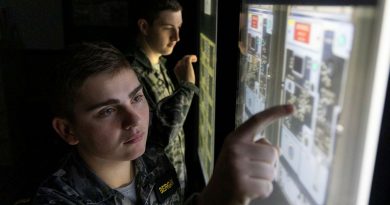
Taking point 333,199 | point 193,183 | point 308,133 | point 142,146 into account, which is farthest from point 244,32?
point 193,183

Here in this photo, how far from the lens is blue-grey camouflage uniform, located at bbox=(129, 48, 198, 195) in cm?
147

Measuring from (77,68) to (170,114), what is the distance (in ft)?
2.00

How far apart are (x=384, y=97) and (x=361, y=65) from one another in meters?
0.04

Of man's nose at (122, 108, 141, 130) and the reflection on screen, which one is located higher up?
the reflection on screen

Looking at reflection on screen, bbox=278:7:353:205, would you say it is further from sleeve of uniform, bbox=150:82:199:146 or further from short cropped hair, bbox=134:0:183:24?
short cropped hair, bbox=134:0:183:24

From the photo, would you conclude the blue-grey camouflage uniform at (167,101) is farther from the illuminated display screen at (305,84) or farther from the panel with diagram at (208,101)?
the illuminated display screen at (305,84)

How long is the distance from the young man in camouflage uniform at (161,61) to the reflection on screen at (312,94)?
0.86 metres

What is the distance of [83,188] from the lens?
36.8 inches

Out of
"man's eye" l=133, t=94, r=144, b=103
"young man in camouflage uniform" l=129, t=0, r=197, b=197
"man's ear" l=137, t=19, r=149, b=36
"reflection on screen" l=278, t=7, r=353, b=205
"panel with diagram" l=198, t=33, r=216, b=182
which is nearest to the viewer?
"reflection on screen" l=278, t=7, r=353, b=205

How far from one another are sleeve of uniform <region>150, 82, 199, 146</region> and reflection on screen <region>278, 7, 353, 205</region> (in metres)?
0.78

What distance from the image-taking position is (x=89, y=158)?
967mm

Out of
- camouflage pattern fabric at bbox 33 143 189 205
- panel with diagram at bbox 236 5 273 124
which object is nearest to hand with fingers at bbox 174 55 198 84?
panel with diagram at bbox 236 5 273 124

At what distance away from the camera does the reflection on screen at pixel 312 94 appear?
0.48m

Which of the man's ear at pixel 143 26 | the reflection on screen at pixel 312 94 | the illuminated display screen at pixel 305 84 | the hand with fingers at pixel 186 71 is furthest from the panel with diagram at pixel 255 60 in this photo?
the man's ear at pixel 143 26
